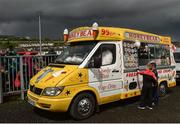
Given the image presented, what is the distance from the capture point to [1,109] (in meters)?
8.27

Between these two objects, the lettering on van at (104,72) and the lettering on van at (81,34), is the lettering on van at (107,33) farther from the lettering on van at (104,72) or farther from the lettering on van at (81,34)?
the lettering on van at (104,72)

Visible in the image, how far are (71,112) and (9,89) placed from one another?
3.57m

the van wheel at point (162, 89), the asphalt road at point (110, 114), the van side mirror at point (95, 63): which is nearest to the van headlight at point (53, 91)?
the asphalt road at point (110, 114)

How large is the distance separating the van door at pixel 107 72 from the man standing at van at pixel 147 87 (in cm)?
86

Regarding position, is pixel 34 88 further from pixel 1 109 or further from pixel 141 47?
pixel 141 47

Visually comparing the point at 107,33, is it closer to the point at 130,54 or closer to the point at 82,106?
the point at 130,54

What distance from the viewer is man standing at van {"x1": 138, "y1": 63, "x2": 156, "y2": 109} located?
27.1 feet

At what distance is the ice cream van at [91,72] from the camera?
21.8ft

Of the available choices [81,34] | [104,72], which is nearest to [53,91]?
[104,72]

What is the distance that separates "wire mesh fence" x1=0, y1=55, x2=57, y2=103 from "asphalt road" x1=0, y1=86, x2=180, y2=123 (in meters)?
0.52

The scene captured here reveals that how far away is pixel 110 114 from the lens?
764 cm

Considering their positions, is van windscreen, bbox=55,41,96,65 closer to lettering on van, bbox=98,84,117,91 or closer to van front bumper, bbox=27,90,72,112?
lettering on van, bbox=98,84,117,91

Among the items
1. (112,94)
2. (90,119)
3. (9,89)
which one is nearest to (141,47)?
(112,94)

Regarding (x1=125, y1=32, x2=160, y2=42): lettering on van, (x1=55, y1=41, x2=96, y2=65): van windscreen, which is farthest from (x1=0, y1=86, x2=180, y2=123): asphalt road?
(x1=125, y1=32, x2=160, y2=42): lettering on van
